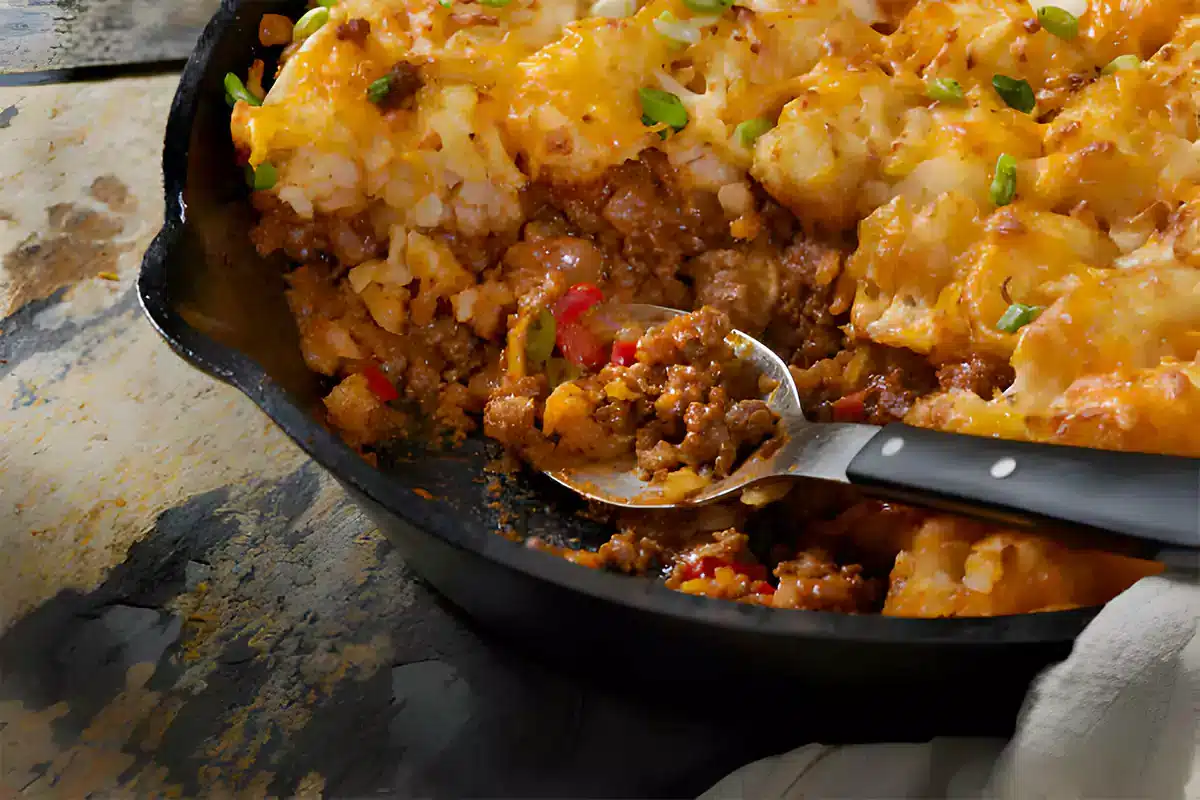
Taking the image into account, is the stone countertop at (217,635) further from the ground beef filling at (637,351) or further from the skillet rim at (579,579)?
the skillet rim at (579,579)

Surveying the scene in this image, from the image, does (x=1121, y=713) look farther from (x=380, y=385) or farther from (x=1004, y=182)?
(x=380, y=385)

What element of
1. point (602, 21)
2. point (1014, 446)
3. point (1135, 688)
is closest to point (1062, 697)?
point (1135, 688)

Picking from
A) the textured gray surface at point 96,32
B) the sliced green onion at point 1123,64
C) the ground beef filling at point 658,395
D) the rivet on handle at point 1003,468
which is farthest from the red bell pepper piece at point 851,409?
the textured gray surface at point 96,32

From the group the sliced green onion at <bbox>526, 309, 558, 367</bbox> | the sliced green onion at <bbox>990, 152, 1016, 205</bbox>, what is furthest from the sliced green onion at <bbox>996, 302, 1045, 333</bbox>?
the sliced green onion at <bbox>526, 309, 558, 367</bbox>

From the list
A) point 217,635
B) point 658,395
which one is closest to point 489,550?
point 658,395

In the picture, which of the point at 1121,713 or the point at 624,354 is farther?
the point at 624,354

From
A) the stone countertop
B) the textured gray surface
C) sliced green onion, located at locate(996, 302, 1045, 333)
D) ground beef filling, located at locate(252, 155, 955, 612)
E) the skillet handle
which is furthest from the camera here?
the textured gray surface

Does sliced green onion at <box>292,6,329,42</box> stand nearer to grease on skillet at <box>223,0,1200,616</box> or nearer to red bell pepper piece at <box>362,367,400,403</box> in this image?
grease on skillet at <box>223,0,1200,616</box>
